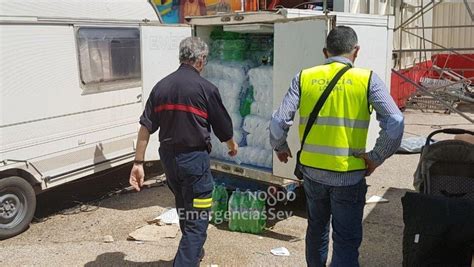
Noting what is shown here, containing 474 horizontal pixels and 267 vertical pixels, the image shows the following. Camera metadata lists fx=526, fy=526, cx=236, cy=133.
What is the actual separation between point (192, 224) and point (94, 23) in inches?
139

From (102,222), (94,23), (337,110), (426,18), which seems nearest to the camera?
(337,110)

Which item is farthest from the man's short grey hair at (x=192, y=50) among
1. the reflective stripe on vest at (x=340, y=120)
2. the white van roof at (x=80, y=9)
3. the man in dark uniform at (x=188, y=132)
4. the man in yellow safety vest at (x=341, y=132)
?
the white van roof at (x=80, y=9)

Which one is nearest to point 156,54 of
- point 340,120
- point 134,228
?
point 134,228

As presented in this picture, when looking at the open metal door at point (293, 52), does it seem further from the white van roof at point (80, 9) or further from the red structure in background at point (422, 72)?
the red structure in background at point (422, 72)

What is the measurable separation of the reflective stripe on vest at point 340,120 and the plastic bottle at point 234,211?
2.04 m

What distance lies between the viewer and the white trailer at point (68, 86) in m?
5.48

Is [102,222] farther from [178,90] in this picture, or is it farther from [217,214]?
[178,90]

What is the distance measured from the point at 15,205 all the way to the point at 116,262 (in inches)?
62.6

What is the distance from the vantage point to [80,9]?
20.6ft

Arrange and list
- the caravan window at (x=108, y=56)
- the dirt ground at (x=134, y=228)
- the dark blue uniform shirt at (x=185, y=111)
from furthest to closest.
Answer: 1. the caravan window at (x=108, y=56)
2. the dirt ground at (x=134, y=228)
3. the dark blue uniform shirt at (x=185, y=111)

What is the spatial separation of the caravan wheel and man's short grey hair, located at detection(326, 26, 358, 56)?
3.74m

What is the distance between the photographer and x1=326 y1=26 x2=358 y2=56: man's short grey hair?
11.5 feet

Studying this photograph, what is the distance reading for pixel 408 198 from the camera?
357cm

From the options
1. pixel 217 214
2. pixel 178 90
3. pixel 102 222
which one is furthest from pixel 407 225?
pixel 102 222
